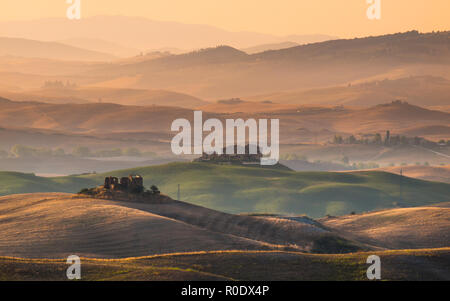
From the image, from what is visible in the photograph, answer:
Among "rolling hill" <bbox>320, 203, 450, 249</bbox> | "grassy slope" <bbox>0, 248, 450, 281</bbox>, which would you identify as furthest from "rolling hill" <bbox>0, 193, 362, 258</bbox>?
"grassy slope" <bbox>0, 248, 450, 281</bbox>

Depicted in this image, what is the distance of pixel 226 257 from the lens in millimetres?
61219

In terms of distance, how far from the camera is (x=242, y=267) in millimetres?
58500

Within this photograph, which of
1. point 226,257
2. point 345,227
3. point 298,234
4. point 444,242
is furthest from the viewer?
point 345,227

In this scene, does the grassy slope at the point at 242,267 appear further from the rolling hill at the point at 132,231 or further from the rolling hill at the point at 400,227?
the rolling hill at the point at 400,227

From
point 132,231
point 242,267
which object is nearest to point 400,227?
point 132,231

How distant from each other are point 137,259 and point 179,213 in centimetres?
3014

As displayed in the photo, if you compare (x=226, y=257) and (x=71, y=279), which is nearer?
(x=71, y=279)

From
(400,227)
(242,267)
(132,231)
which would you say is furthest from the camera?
(400,227)

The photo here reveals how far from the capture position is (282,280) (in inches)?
2173

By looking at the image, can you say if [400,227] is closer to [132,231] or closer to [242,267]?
[132,231]

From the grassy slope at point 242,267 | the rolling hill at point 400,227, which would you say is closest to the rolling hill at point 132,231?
the rolling hill at point 400,227
